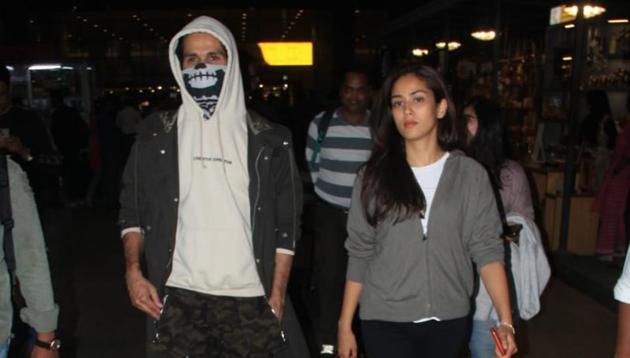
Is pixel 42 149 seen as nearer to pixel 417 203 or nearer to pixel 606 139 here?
pixel 417 203

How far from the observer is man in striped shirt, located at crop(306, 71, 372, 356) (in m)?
4.82

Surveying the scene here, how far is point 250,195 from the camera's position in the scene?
2.69 meters

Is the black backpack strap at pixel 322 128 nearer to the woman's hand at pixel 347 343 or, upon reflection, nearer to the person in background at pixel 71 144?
the woman's hand at pixel 347 343

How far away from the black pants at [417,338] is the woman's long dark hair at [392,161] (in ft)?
1.48

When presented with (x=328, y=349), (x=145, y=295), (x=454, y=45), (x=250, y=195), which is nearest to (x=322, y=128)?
(x=328, y=349)

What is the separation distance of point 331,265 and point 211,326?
7.42ft

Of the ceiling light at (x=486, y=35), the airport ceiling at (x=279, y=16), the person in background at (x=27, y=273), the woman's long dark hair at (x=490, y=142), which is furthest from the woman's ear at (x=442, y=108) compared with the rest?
the ceiling light at (x=486, y=35)

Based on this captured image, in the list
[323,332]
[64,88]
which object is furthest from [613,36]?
[64,88]

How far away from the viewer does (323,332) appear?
5.00m

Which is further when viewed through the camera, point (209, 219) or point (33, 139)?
point (33, 139)

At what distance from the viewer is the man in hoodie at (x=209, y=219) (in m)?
2.63

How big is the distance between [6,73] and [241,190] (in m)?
1.91

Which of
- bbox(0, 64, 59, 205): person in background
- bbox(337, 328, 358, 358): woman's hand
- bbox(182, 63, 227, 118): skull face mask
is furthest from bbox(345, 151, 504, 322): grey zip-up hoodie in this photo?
bbox(0, 64, 59, 205): person in background

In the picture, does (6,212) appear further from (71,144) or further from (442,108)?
(71,144)
